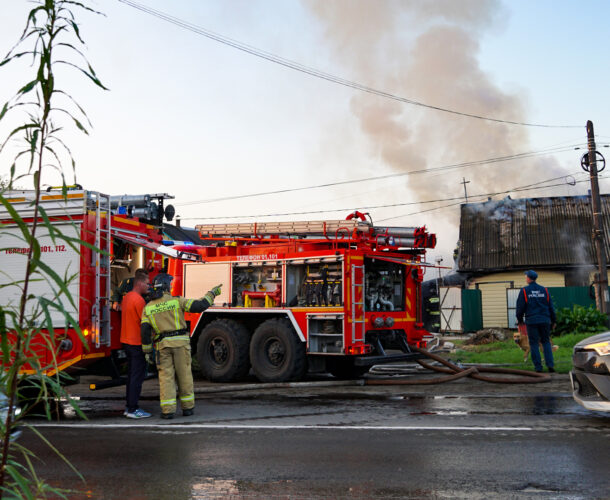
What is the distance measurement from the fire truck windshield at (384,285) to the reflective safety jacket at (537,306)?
7.04 ft

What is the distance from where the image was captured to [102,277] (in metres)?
9.20

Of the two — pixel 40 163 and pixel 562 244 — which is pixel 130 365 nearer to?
pixel 40 163

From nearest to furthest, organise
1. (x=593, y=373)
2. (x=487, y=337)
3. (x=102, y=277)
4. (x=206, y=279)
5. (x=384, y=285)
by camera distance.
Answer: (x=593, y=373) < (x=102, y=277) < (x=384, y=285) < (x=206, y=279) < (x=487, y=337)

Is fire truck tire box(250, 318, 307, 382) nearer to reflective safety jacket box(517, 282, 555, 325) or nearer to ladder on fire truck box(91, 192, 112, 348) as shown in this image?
ladder on fire truck box(91, 192, 112, 348)

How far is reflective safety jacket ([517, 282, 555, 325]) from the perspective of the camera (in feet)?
38.4

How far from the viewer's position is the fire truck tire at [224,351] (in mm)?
12195

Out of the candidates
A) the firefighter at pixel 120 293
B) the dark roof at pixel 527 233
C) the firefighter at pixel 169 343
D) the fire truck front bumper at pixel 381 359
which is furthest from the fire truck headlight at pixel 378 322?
the dark roof at pixel 527 233

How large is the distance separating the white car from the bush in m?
14.9

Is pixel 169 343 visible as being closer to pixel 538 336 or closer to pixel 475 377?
pixel 475 377

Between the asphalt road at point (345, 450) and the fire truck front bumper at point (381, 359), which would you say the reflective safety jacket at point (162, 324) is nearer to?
the asphalt road at point (345, 450)

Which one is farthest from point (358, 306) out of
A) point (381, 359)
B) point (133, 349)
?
point (133, 349)

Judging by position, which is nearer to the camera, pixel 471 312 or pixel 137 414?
pixel 137 414

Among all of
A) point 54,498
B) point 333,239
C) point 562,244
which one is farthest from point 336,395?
point 562,244

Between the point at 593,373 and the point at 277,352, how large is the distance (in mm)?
6093
